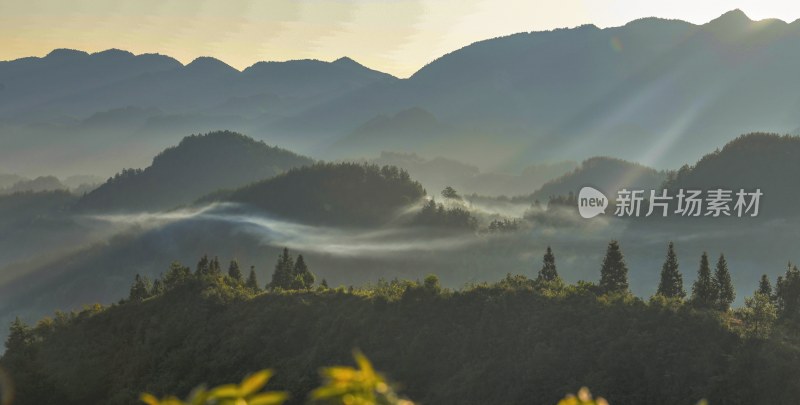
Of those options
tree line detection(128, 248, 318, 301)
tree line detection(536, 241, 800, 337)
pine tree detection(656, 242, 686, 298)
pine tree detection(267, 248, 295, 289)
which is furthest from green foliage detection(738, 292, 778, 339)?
pine tree detection(267, 248, 295, 289)

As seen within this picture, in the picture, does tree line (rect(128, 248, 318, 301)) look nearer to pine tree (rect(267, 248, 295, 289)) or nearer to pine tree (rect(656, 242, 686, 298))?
pine tree (rect(267, 248, 295, 289))

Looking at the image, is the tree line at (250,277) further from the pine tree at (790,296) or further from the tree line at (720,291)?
the pine tree at (790,296)

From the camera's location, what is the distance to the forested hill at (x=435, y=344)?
5062 centimetres

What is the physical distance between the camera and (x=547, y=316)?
6038cm

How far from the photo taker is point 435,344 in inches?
2432

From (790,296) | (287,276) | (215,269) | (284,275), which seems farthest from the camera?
(284,275)

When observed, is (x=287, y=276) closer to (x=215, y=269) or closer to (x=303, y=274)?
(x=303, y=274)

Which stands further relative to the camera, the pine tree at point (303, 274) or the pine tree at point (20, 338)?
the pine tree at point (303, 274)

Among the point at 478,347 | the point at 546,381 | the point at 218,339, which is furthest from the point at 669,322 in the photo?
the point at 218,339

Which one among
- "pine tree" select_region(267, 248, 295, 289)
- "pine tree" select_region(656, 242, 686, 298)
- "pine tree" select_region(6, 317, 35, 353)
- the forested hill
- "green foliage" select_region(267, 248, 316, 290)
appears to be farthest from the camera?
"pine tree" select_region(267, 248, 295, 289)

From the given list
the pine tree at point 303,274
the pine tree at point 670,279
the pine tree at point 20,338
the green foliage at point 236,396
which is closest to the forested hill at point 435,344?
the pine tree at point 20,338

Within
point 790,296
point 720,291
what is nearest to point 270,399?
point 790,296

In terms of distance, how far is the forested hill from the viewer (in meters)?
50.6

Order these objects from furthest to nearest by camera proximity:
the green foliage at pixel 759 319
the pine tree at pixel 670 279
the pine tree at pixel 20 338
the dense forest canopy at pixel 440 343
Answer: the pine tree at pixel 670 279 < the pine tree at pixel 20 338 < the green foliage at pixel 759 319 < the dense forest canopy at pixel 440 343
